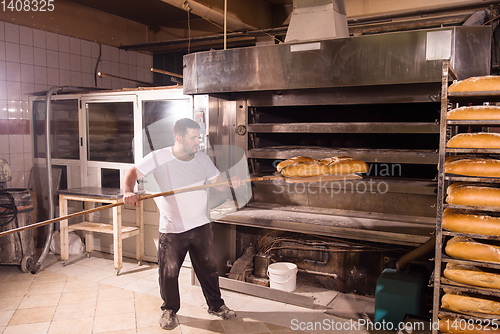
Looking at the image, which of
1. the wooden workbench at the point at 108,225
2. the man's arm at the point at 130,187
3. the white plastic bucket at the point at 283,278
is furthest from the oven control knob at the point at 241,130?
the wooden workbench at the point at 108,225

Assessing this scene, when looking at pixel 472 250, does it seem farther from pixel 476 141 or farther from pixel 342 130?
pixel 342 130

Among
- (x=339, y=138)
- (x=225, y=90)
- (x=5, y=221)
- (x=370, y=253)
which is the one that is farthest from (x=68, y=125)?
(x=370, y=253)

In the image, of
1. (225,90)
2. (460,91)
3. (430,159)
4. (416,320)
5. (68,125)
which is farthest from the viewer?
(68,125)

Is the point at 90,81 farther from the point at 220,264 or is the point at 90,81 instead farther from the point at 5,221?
the point at 220,264

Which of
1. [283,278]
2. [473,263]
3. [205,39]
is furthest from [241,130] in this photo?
[205,39]

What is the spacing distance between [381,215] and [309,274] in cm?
97

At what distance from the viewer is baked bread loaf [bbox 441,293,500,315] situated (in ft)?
6.86

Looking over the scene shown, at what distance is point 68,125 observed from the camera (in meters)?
5.00

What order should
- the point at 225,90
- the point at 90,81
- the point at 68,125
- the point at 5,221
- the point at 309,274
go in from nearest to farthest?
the point at 225,90 < the point at 309,274 < the point at 5,221 < the point at 68,125 < the point at 90,81

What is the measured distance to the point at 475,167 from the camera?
2096mm

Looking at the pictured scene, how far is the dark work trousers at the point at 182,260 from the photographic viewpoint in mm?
2807

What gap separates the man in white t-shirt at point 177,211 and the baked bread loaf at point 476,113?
161cm

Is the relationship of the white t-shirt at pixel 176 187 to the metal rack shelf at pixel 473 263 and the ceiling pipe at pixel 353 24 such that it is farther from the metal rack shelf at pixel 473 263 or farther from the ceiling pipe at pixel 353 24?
the ceiling pipe at pixel 353 24

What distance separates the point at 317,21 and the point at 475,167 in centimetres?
167
